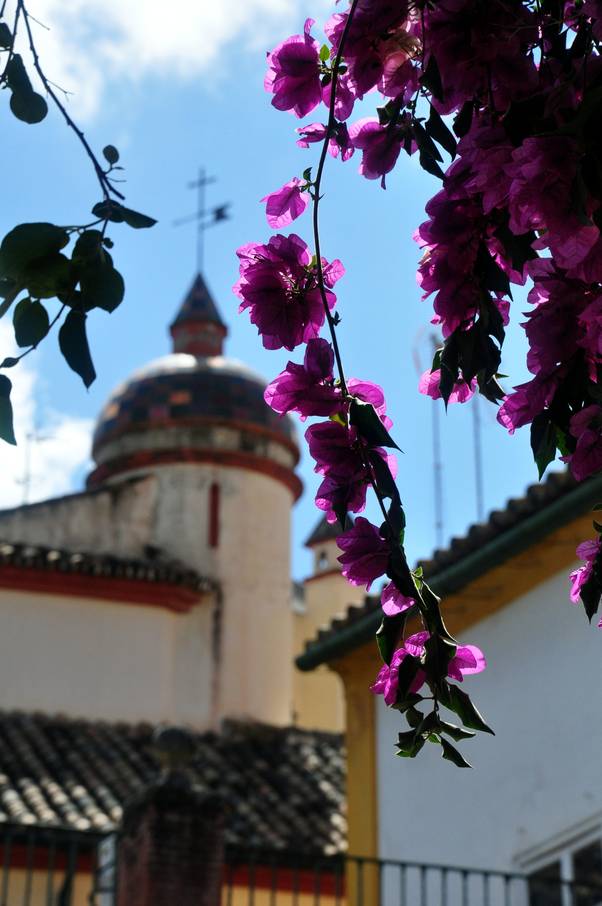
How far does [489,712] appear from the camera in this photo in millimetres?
9797

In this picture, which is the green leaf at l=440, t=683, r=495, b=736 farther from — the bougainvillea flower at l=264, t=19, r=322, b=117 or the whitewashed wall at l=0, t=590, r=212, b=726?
the whitewashed wall at l=0, t=590, r=212, b=726

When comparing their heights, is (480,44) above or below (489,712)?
below

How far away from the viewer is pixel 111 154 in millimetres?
2410

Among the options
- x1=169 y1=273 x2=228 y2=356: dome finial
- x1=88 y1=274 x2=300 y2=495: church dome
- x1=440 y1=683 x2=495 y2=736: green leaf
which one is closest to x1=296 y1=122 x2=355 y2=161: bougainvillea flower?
x1=440 y1=683 x2=495 y2=736: green leaf

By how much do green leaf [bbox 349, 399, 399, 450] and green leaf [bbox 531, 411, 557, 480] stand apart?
0.62 ft

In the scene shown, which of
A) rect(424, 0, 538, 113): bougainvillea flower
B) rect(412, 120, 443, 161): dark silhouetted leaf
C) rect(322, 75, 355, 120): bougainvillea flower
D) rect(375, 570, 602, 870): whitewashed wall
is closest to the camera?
rect(424, 0, 538, 113): bougainvillea flower

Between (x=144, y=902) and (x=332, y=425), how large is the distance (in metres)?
8.34

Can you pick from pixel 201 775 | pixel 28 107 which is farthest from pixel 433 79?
pixel 201 775

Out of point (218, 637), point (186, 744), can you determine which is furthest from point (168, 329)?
point (186, 744)

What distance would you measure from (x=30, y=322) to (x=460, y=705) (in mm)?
781

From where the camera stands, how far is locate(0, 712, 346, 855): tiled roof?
15.8m

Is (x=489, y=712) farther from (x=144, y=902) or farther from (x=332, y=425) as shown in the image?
(x=332, y=425)

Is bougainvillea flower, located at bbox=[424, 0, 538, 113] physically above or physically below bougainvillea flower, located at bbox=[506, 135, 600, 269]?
above

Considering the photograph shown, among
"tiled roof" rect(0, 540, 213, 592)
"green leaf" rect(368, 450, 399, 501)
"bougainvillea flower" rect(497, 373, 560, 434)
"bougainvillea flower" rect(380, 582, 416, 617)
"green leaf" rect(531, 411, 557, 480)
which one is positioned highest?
"tiled roof" rect(0, 540, 213, 592)
